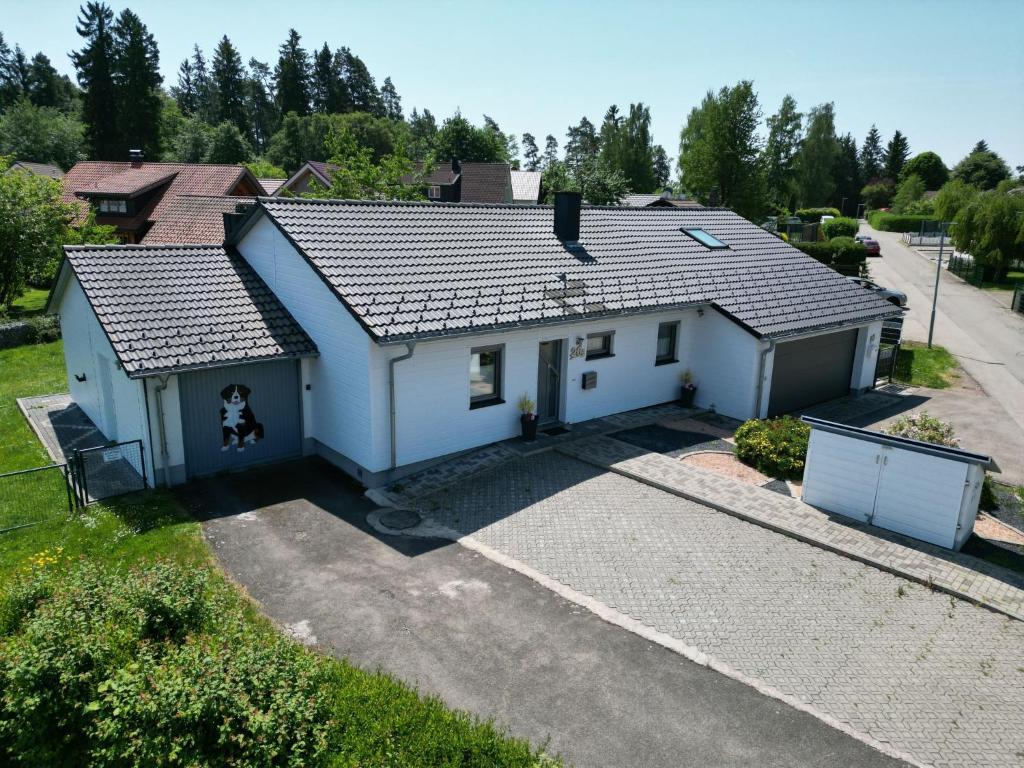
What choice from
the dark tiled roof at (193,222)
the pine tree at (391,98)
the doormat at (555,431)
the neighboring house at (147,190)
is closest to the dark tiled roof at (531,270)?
the doormat at (555,431)

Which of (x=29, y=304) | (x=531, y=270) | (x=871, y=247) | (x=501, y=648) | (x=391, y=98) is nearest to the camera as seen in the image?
(x=501, y=648)

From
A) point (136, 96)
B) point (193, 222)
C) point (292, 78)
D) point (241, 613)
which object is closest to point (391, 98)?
point (292, 78)

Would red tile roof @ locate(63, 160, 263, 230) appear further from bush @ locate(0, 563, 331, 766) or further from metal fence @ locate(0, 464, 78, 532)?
bush @ locate(0, 563, 331, 766)

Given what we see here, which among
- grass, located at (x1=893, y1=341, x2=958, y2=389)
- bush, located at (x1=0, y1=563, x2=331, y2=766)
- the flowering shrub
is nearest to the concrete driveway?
bush, located at (x1=0, y1=563, x2=331, y2=766)

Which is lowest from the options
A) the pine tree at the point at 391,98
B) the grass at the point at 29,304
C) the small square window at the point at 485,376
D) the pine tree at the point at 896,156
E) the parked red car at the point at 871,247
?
the grass at the point at 29,304

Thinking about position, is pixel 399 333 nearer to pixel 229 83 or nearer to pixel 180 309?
pixel 180 309

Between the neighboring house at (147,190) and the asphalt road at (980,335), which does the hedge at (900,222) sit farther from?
the neighboring house at (147,190)

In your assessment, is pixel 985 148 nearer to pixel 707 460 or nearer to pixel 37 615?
pixel 707 460
